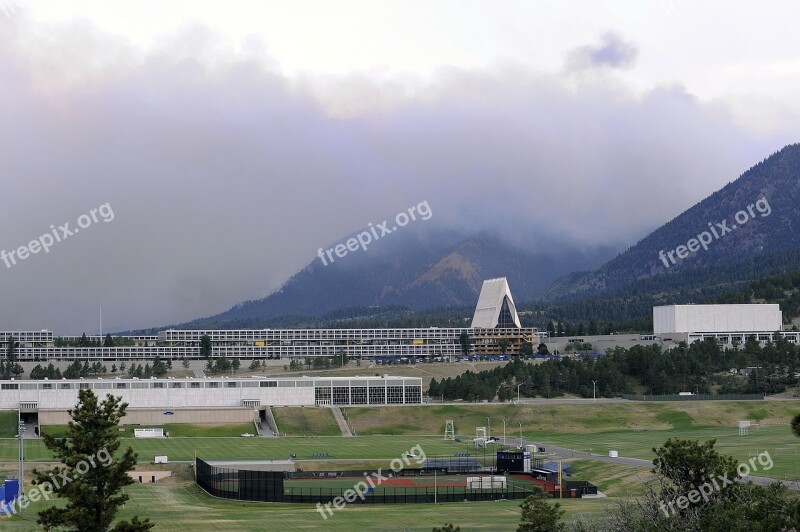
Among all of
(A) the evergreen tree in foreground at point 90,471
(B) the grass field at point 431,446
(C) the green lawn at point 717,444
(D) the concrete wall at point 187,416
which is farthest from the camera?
(D) the concrete wall at point 187,416

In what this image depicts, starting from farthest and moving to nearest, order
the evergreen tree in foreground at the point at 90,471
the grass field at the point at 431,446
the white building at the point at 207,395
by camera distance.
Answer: the white building at the point at 207,395 < the grass field at the point at 431,446 < the evergreen tree in foreground at the point at 90,471

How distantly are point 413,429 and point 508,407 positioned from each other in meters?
14.6

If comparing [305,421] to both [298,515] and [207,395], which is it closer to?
[207,395]

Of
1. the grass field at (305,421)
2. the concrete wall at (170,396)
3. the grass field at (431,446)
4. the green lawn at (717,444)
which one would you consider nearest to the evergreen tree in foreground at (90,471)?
the grass field at (431,446)

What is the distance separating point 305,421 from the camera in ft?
489

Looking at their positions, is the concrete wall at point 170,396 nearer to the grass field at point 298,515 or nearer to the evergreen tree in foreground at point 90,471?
the grass field at point 298,515

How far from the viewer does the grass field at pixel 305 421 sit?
144 metres

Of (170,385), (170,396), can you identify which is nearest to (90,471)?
(170,396)

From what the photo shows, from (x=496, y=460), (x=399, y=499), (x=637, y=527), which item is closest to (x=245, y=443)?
(x=496, y=460)

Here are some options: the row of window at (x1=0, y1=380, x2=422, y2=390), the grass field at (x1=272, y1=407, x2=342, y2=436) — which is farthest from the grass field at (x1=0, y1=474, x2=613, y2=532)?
the row of window at (x1=0, y1=380, x2=422, y2=390)

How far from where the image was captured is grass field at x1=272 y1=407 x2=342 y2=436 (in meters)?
144

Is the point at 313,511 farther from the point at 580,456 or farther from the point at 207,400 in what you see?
the point at 207,400

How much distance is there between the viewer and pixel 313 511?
263 feet

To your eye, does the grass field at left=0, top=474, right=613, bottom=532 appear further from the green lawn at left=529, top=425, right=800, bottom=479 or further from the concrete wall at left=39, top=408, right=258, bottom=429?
the concrete wall at left=39, top=408, right=258, bottom=429
